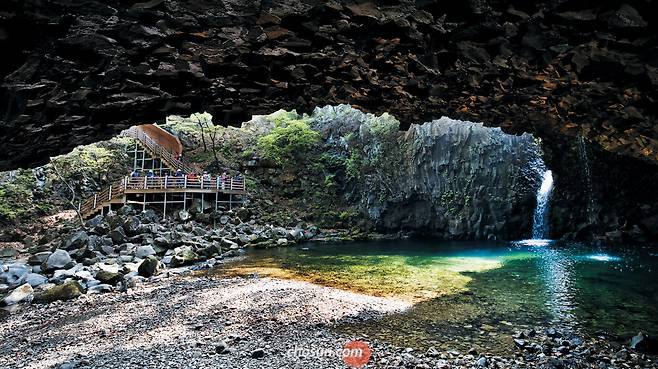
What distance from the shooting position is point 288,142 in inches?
1303

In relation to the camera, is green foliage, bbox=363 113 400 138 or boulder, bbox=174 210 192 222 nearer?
boulder, bbox=174 210 192 222

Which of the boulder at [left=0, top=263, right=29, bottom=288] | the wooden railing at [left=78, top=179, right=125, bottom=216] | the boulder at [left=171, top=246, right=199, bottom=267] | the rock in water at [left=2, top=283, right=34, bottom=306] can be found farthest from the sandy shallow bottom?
the wooden railing at [left=78, top=179, right=125, bottom=216]

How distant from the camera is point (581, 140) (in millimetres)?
20281

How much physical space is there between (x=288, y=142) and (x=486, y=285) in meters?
24.5

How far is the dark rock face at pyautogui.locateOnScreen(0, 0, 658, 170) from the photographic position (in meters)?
3.88

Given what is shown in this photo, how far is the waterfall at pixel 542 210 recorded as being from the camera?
77.2 feet

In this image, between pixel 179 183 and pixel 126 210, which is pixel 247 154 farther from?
pixel 126 210

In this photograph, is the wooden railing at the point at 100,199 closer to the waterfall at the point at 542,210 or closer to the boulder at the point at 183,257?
the boulder at the point at 183,257

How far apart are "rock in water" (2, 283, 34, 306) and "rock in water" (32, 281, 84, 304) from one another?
1.03 ft

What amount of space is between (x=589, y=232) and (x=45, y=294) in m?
26.1

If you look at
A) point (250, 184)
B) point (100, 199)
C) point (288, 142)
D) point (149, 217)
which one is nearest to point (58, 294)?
point (149, 217)

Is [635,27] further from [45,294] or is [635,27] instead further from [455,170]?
[455,170]

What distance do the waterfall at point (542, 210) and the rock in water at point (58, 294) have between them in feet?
79.2

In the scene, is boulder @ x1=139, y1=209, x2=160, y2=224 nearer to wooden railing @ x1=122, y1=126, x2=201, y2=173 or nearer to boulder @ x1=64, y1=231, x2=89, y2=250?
wooden railing @ x1=122, y1=126, x2=201, y2=173
